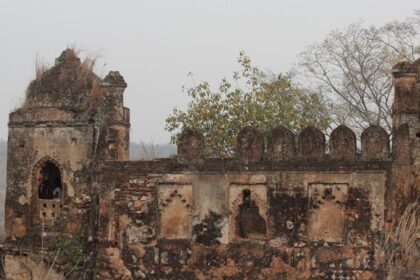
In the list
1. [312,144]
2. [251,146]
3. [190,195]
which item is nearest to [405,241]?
[312,144]

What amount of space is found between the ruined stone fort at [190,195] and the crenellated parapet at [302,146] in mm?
15

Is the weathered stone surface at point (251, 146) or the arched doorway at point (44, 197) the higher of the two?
the weathered stone surface at point (251, 146)

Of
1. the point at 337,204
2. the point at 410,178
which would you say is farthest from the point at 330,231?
the point at 410,178

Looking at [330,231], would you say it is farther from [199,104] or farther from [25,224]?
[199,104]

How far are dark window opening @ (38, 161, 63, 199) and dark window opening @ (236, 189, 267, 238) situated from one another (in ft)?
9.26

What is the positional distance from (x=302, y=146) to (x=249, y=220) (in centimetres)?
119

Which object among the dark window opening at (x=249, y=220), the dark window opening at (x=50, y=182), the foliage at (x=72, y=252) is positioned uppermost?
the dark window opening at (x=50, y=182)

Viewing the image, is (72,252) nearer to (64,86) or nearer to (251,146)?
(64,86)

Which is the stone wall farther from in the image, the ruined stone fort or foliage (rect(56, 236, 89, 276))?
foliage (rect(56, 236, 89, 276))

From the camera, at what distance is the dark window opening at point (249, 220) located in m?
9.52

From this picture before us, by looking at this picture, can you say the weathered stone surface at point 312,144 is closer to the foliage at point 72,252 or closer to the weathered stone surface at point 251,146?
the weathered stone surface at point 251,146

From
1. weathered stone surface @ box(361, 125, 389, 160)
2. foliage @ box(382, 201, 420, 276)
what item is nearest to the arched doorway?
weathered stone surface @ box(361, 125, 389, 160)

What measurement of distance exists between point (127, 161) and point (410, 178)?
3.72 m

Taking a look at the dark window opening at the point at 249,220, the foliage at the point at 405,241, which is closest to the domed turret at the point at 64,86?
the dark window opening at the point at 249,220
